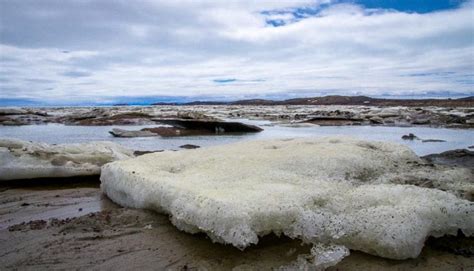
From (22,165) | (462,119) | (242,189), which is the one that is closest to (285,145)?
(242,189)

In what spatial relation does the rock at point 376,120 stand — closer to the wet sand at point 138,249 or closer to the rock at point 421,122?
the rock at point 421,122

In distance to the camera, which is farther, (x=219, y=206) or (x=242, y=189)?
(x=242, y=189)

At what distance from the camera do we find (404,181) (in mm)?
5430

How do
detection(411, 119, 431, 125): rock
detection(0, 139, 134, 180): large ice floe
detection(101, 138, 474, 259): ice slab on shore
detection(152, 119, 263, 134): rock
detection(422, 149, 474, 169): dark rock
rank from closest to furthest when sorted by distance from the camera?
detection(101, 138, 474, 259): ice slab on shore
detection(0, 139, 134, 180): large ice floe
detection(422, 149, 474, 169): dark rock
detection(152, 119, 263, 134): rock
detection(411, 119, 431, 125): rock

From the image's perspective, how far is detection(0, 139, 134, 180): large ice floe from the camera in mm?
7270

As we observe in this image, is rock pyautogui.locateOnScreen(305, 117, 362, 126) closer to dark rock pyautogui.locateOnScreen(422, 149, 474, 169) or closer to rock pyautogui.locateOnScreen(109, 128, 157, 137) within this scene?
rock pyautogui.locateOnScreen(109, 128, 157, 137)

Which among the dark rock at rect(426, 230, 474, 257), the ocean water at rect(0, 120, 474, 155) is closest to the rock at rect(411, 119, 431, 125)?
the ocean water at rect(0, 120, 474, 155)

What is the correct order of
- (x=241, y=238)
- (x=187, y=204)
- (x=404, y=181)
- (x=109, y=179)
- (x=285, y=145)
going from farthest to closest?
(x=285, y=145) < (x=109, y=179) < (x=404, y=181) < (x=187, y=204) < (x=241, y=238)

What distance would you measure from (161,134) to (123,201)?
13024 millimetres

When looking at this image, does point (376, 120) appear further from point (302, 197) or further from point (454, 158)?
point (302, 197)

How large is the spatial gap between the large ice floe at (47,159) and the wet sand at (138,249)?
212 cm

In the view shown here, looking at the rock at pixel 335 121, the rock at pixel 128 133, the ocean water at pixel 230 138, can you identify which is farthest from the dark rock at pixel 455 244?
the rock at pixel 335 121

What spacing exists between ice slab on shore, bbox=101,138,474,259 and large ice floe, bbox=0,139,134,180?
1604 millimetres

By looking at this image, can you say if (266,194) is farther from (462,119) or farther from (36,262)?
(462,119)
